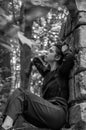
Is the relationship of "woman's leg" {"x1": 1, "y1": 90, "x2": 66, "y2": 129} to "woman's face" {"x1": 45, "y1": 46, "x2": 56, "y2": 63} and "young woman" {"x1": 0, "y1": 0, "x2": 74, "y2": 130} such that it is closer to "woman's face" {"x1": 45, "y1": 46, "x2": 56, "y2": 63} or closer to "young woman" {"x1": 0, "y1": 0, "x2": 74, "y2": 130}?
"young woman" {"x1": 0, "y1": 0, "x2": 74, "y2": 130}

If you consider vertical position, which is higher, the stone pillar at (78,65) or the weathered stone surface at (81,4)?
the weathered stone surface at (81,4)

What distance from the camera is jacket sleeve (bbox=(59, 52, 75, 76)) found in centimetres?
335

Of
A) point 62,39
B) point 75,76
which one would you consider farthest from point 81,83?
point 62,39

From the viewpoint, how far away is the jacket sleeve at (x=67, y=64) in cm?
335

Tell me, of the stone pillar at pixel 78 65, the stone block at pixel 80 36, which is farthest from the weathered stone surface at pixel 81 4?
the stone block at pixel 80 36

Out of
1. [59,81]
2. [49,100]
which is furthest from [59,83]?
[49,100]

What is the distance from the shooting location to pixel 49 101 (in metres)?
3.30

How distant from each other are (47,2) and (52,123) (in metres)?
1.80

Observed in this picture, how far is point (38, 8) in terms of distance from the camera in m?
1.49

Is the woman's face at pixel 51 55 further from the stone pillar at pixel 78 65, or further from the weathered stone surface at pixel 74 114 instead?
the weathered stone surface at pixel 74 114

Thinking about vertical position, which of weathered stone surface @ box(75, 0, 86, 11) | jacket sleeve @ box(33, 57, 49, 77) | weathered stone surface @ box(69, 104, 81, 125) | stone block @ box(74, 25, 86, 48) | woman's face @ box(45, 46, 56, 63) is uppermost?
weathered stone surface @ box(75, 0, 86, 11)

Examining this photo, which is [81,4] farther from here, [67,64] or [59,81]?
[59,81]

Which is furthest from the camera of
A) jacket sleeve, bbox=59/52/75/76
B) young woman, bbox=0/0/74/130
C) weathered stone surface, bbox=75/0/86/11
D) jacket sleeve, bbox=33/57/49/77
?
jacket sleeve, bbox=33/57/49/77

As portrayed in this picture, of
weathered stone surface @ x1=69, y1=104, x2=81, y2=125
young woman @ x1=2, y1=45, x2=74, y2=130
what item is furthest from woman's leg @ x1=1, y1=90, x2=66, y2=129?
weathered stone surface @ x1=69, y1=104, x2=81, y2=125
